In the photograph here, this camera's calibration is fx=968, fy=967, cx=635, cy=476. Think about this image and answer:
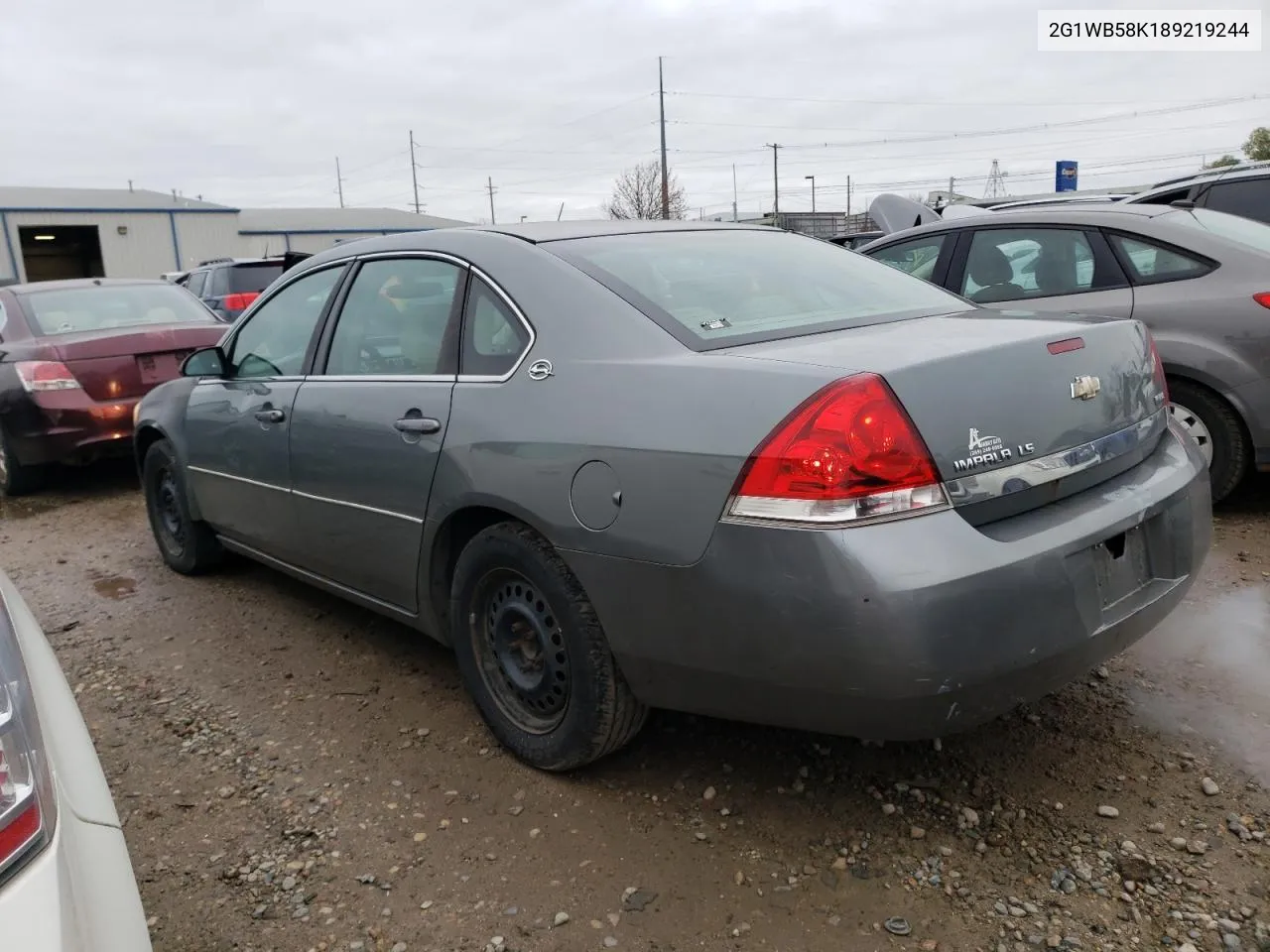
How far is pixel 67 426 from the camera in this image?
6344 millimetres

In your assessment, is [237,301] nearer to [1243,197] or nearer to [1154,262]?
[1154,262]

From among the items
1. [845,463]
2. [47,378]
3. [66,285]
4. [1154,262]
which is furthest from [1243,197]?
[66,285]

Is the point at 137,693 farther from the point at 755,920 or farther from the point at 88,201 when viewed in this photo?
the point at 88,201

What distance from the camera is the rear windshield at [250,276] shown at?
12.3m

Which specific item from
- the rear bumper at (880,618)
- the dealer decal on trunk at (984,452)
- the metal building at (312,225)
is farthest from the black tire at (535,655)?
the metal building at (312,225)

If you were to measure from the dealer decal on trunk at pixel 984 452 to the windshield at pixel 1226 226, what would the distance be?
3320 millimetres

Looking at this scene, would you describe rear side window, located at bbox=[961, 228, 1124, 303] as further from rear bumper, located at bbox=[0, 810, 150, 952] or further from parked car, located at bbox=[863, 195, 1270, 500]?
rear bumper, located at bbox=[0, 810, 150, 952]

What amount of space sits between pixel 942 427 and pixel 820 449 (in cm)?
29

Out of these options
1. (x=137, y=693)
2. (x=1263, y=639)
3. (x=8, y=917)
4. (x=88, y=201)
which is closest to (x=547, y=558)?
(x=8, y=917)

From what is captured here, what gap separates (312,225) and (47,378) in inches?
1742

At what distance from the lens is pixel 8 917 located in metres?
1.18

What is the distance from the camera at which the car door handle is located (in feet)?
9.40

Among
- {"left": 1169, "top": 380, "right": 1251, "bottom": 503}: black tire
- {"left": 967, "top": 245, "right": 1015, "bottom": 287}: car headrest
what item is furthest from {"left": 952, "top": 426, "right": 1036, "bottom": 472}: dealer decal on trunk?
{"left": 967, "top": 245, "right": 1015, "bottom": 287}: car headrest

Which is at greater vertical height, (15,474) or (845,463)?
(845,463)
